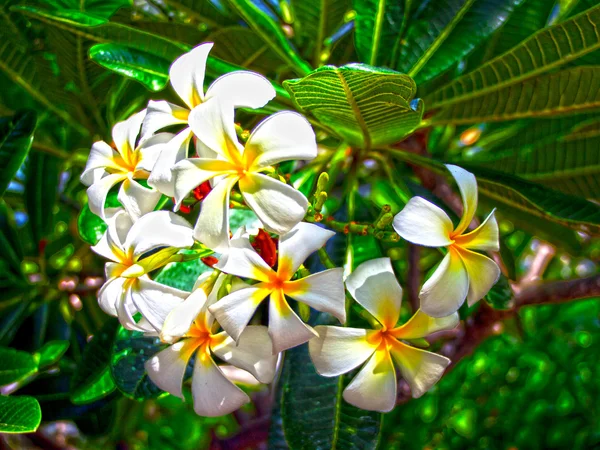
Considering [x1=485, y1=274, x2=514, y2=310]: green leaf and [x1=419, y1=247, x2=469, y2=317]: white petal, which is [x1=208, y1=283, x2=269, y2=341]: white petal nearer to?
[x1=419, y1=247, x2=469, y2=317]: white petal

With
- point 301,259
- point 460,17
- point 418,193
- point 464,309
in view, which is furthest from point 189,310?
point 464,309

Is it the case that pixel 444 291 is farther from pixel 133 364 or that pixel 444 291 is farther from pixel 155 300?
pixel 133 364

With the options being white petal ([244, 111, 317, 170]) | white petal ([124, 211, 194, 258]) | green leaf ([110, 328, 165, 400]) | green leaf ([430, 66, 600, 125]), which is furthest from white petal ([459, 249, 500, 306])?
green leaf ([110, 328, 165, 400])

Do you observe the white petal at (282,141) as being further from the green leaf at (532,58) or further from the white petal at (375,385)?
the green leaf at (532,58)

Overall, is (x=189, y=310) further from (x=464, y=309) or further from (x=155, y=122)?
(x=464, y=309)

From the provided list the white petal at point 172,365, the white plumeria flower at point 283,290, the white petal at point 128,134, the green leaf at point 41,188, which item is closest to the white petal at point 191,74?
the white petal at point 128,134
